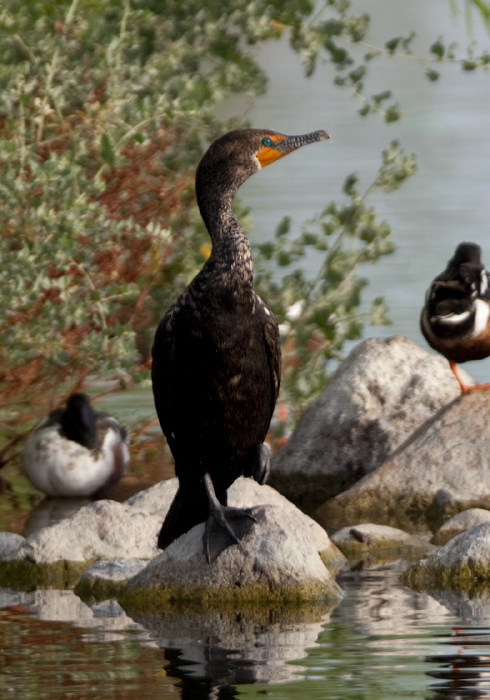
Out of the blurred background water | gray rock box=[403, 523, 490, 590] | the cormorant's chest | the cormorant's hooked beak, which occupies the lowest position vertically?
gray rock box=[403, 523, 490, 590]

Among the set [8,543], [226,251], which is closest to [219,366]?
[226,251]

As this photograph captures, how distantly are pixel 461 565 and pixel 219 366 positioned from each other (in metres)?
1.34

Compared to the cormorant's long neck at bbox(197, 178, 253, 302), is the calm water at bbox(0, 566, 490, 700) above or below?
below

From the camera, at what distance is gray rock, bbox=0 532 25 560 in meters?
6.93

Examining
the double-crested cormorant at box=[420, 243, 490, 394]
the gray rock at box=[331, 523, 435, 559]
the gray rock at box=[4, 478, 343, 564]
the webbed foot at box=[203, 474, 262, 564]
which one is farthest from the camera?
the double-crested cormorant at box=[420, 243, 490, 394]

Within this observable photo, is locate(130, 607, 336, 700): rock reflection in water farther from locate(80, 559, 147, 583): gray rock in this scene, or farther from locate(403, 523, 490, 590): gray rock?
locate(403, 523, 490, 590): gray rock

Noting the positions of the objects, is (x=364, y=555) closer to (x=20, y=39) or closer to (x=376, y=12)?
(x=20, y=39)

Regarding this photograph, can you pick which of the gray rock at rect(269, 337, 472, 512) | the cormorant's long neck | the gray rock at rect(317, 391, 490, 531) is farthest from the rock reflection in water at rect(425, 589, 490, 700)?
the gray rock at rect(269, 337, 472, 512)

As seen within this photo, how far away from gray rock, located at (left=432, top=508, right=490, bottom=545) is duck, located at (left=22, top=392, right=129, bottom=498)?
228 centimetres

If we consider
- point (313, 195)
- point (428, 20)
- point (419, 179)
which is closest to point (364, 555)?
point (313, 195)

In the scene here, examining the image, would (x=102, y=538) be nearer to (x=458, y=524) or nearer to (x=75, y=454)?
(x=458, y=524)

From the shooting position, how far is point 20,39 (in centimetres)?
855

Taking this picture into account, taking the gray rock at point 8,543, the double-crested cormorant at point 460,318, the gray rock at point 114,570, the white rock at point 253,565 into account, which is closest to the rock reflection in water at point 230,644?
the white rock at point 253,565

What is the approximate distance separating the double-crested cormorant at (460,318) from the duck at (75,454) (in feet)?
6.19
